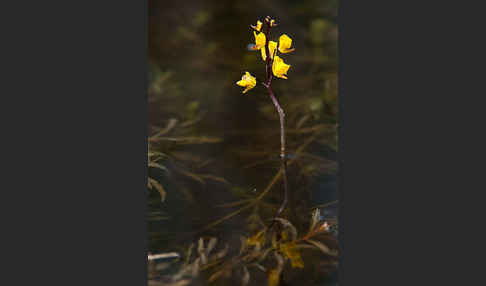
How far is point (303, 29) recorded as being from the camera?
9.96ft

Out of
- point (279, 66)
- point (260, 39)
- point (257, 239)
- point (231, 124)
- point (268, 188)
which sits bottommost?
point (257, 239)

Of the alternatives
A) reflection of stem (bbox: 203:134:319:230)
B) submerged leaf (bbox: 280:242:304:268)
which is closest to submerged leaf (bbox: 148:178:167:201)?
reflection of stem (bbox: 203:134:319:230)

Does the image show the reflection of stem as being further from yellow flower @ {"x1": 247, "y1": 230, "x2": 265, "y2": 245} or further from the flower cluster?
the flower cluster

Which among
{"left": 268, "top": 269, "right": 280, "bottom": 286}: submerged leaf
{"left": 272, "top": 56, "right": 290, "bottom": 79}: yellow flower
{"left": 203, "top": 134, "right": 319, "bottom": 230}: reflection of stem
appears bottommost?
{"left": 268, "top": 269, "right": 280, "bottom": 286}: submerged leaf

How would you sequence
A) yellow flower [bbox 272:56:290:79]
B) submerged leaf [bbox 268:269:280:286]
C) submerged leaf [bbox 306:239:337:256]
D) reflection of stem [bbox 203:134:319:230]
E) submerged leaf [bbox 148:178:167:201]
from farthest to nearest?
1. yellow flower [bbox 272:56:290:79]
2. submerged leaf [bbox 148:178:167:201]
3. reflection of stem [bbox 203:134:319:230]
4. submerged leaf [bbox 306:239:337:256]
5. submerged leaf [bbox 268:269:280:286]

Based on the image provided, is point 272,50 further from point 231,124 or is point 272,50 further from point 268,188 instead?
point 268,188

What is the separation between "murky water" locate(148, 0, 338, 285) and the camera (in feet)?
7.43

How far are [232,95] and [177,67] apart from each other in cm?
32

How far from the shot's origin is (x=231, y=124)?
8.76ft

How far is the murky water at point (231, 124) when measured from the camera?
89.1 inches

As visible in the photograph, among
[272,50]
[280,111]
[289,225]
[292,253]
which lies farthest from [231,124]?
[292,253]

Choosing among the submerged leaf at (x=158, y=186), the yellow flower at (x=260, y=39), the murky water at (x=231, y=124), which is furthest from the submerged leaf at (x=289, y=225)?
the yellow flower at (x=260, y=39)

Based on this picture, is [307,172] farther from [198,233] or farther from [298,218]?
[198,233]

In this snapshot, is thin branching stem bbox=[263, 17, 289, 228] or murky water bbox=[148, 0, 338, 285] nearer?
murky water bbox=[148, 0, 338, 285]
